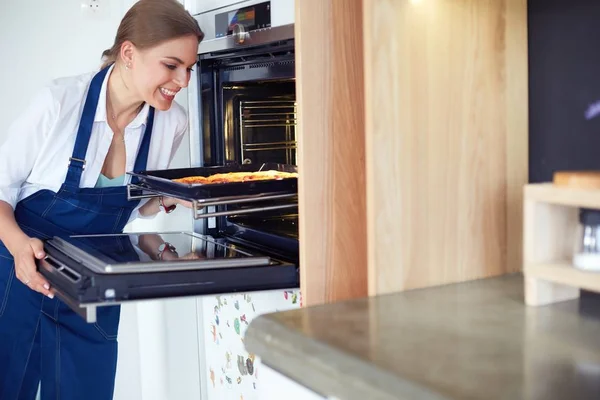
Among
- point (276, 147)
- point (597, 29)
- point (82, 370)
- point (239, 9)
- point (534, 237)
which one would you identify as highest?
point (239, 9)

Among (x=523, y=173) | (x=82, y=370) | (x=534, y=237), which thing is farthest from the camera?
(x=82, y=370)

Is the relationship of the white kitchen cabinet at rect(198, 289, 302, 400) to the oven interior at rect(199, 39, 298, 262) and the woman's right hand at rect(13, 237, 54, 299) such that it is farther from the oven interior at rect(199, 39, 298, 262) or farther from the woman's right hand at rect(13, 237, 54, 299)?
the woman's right hand at rect(13, 237, 54, 299)

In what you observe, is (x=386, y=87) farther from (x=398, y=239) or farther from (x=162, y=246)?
(x=162, y=246)

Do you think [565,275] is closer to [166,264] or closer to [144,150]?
[166,264]

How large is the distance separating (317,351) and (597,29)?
688 millimetres

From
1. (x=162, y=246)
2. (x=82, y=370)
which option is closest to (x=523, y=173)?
(x=162, y=246)

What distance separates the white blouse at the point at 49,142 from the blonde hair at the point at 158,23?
6.0 inches

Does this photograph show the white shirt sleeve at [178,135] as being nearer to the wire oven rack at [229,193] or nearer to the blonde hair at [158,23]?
the blonde hair at [158,23]

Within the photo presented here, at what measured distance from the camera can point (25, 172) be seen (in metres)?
1.95

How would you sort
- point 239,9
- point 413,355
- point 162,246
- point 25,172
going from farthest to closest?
point 25,172 → point 239,9 → point 162,246 → point 413,355

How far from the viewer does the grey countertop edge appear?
31.9 inches

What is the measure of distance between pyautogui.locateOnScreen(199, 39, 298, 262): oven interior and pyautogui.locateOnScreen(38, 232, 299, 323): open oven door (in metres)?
0.37

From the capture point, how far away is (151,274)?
1.34 meters

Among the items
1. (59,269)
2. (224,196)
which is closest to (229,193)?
(224,196)
